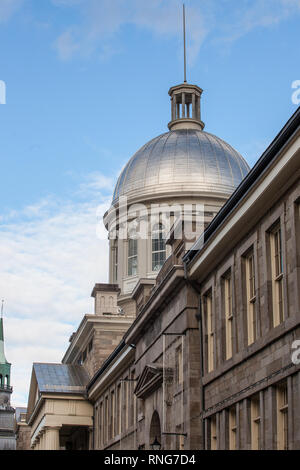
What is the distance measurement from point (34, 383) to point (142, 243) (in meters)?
11.8

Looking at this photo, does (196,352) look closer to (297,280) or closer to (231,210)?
(231,210)

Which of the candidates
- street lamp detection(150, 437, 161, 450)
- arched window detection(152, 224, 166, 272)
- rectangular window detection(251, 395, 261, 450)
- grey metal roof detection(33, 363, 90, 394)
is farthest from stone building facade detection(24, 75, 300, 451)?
arched window detection(152, 224, 166, 272)

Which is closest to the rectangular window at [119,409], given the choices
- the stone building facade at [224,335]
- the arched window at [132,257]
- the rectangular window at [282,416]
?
the stone building facade at [224,335]

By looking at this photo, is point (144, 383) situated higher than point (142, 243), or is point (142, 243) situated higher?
point (142, 243)

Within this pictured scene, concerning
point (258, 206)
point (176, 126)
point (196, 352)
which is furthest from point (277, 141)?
point (176, 126)

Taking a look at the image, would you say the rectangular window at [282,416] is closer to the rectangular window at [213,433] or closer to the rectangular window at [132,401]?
the rectangular window at [213,433]

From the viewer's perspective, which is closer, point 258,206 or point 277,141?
point 277,141

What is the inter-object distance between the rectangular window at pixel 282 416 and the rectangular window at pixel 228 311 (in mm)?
3978

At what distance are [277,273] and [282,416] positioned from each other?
11.2ft

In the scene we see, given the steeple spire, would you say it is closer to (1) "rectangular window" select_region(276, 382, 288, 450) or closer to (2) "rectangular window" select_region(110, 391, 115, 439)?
(2) "rectangular window" select_region(110, 391, 115, 439)

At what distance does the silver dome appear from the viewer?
64.8 metres

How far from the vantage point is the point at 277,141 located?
22047 mm

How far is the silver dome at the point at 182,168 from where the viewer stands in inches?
2552

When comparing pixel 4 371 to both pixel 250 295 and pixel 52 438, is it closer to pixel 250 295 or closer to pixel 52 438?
pixel 52 438
